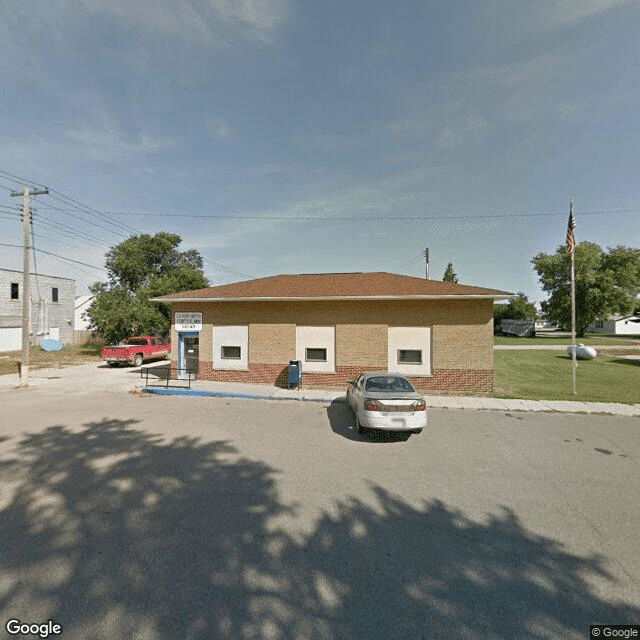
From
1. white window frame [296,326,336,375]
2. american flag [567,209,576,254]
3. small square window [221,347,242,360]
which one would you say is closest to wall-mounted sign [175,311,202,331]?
small square window [221,347,242,360]

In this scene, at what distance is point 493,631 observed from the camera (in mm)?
2896

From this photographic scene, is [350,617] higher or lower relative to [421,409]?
lower

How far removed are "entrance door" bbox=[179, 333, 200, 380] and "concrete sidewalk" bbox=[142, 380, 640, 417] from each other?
1463 mm

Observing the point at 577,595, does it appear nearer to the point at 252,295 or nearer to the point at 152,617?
the point at 152,617

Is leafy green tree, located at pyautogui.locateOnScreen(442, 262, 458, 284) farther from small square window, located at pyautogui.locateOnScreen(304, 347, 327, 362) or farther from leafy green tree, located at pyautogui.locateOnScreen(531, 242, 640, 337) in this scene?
small square window, located at pyautogui.locateOnScreen(304, 347, 327, 362)

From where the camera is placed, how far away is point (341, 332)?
14.0 meters

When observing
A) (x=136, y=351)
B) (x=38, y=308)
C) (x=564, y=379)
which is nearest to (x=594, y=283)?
(x=564, y=379)

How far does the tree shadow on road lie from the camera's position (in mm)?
2959

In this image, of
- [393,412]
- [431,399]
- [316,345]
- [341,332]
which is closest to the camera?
[393,412]

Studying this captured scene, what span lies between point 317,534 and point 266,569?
84 cm

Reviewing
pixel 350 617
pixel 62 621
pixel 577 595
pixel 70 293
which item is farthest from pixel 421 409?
pixel 70 293

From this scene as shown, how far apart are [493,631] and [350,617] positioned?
1282mm

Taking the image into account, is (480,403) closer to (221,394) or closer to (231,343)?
(221,394)

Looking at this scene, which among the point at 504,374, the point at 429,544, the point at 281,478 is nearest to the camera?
the point at 429,544
